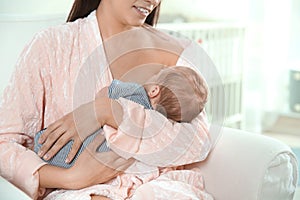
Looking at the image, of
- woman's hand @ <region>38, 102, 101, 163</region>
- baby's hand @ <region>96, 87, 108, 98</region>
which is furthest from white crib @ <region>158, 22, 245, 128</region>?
woman's hand @ <region>38, 102, 101, 163</region>

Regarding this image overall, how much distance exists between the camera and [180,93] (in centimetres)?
146

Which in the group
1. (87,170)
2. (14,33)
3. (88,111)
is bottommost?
(87,170)

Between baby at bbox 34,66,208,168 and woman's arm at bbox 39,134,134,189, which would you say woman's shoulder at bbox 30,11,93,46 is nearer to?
baby at bbox 34,66,208,168

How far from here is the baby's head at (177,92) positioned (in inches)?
57.8

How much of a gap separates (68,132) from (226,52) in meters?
2.25

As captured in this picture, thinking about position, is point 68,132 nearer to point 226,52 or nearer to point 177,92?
point 177,92

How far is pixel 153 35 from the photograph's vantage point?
1.82 meters

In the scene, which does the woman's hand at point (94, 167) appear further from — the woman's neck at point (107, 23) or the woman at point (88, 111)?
the woman's neck at point (107, 23)

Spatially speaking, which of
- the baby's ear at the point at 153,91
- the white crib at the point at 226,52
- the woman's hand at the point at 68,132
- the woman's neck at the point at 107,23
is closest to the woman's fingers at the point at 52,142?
the woman's hand at the point at 68,132

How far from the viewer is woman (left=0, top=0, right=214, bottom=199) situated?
1.44 metres

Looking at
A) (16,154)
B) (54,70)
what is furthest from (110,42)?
(16,154)

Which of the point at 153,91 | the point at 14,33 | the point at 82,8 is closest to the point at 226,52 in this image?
the point at 82,8

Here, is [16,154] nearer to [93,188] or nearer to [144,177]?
[93,188]

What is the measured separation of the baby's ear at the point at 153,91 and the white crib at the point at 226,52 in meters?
1.68
